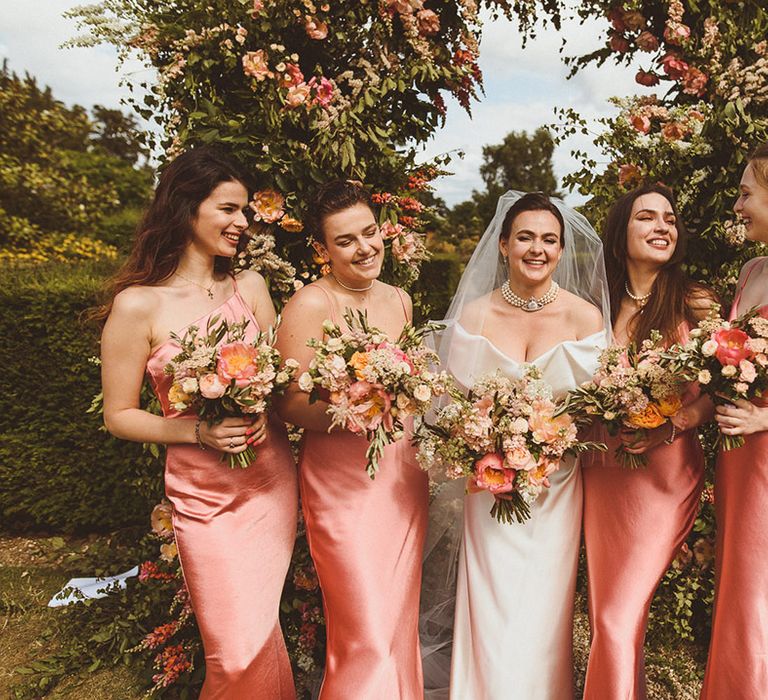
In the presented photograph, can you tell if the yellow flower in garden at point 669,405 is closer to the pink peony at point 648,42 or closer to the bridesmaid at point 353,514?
the bridesmaid at point 353,514

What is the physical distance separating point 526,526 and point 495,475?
1.87 ft

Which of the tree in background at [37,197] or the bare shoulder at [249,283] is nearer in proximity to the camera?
the bare shoulder at [249,283]

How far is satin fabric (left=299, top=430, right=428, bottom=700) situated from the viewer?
8.69 feet

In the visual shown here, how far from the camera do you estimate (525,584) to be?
2.90 meters

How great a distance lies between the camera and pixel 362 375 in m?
2.22

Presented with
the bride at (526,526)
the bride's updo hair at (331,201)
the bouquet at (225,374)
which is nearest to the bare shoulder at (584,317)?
the bride at (526,526)

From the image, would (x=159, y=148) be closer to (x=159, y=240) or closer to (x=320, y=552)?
(x=159, y=240)

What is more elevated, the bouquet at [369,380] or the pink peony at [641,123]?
the pink peony at [641,123]

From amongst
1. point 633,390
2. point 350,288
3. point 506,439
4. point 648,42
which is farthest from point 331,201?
point 648,42

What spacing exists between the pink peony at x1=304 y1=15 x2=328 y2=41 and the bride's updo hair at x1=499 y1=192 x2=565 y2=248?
1.42m

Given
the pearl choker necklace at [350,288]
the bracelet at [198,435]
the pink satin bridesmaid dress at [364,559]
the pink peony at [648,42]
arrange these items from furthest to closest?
1. the pink peony at [648,42]
2. the pearl choker necklace at [350,288]
3. the pink satin bridesmaid dress at [364,559]
4. the bracelet at [198,435]

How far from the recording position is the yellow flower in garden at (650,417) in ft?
8.13

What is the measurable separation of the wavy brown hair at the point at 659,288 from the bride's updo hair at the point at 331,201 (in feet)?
4.30

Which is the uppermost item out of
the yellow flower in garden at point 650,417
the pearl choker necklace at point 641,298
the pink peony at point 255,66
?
the pink peony at point 255,66
